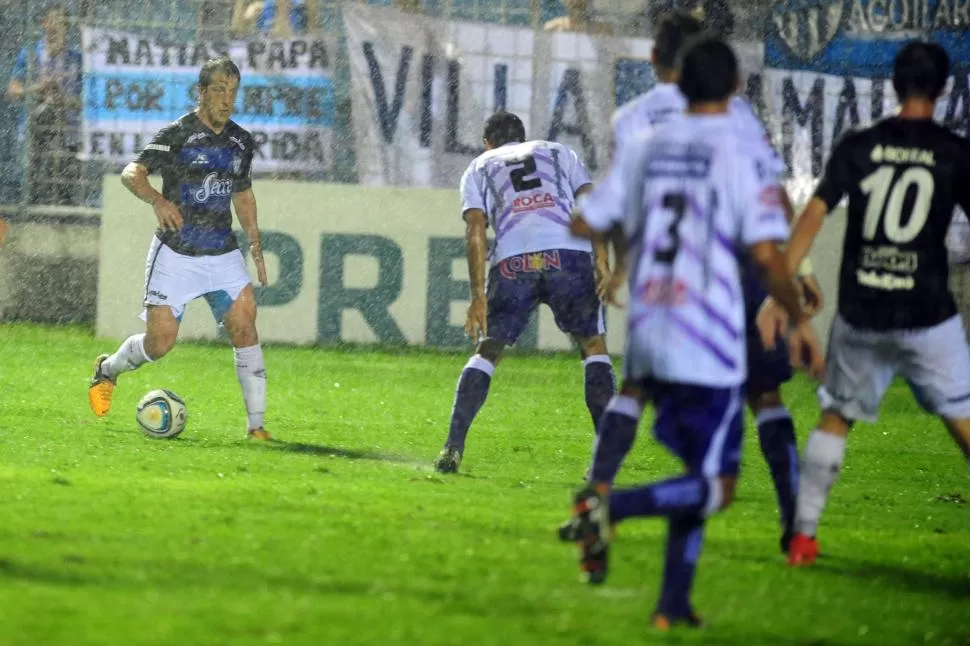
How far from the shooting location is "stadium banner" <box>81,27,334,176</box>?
695 inches

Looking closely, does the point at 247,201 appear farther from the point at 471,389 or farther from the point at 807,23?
the point at 807,23

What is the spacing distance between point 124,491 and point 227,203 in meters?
2.79

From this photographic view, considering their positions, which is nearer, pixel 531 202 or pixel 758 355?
pixel 758 355

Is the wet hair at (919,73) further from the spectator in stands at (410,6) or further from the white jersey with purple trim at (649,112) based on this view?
the spectator in stands at (410,6)

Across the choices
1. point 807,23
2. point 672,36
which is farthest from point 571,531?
point 807,23

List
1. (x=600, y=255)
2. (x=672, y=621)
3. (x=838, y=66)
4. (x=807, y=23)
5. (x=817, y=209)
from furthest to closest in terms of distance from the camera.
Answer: (x=807, y=23)
(x=838, y=66)
(x=600, y=255)
(x=817, y=209)
(x=672, y=621)

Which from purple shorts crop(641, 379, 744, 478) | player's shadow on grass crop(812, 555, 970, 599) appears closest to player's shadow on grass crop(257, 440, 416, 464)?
player's shadow on grass crop(812, 555, 970, 599)

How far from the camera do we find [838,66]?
18.4 m

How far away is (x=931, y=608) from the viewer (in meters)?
6.11

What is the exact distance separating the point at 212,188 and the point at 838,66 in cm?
983

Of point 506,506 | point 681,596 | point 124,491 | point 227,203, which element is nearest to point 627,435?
point 681,596

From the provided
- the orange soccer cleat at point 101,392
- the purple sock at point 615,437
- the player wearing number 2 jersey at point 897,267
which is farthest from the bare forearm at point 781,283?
the orange soccer cleat at point 101,392

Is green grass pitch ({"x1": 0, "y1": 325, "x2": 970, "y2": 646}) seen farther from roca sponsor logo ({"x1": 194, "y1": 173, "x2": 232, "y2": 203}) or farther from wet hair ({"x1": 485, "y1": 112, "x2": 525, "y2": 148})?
wet hair ({"x1": 485, "y1": 112, "x2": 525, "y2": 148})

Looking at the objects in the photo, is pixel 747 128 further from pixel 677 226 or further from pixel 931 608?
pixel 931 608
